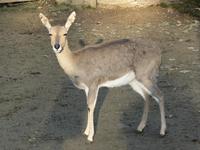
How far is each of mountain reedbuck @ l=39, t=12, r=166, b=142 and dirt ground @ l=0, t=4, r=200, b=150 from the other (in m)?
0.31

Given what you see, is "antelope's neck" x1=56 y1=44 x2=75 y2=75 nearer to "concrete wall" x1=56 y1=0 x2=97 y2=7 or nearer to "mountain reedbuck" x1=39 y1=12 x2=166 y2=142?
"mountain reedbuck" x1=39 y1=12 x2=166 y2=142

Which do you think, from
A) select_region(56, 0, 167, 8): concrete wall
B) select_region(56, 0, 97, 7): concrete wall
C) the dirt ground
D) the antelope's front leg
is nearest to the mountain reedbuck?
the antelope's front leg

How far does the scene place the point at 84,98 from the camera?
349 inches

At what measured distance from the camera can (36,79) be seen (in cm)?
991

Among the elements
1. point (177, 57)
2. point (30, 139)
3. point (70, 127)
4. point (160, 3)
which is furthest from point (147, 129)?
point (160, 3)

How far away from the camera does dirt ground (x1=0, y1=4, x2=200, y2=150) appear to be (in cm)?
727

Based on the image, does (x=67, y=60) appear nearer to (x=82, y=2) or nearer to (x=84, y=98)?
(x=84, y=98)

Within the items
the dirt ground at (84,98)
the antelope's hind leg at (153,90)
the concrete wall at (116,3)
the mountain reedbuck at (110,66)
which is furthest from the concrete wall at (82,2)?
the antelope's hind leg at (153,90)

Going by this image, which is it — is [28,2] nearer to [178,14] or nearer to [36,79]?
[178,14]

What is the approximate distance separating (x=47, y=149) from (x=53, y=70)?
3.63 m

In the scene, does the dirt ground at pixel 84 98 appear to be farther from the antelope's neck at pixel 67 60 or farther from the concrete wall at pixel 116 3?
the concrete wall at pixel 116 3

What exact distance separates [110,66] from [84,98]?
157 centimetres

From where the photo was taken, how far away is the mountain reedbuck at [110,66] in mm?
7262

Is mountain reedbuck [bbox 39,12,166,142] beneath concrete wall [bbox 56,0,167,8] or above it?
above
